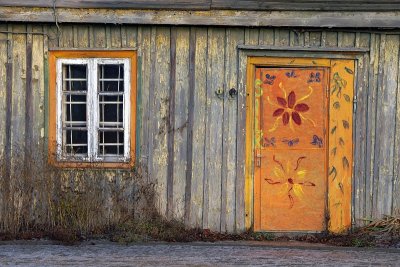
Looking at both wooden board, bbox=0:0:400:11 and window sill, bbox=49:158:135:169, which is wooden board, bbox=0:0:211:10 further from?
window sill, bbox=49:158:135:169

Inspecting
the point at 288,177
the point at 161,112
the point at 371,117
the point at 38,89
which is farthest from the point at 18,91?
the point at 371,117

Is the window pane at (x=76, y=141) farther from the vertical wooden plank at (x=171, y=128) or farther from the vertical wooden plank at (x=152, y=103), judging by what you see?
the vertical wooden plank at (x=171, y=128)

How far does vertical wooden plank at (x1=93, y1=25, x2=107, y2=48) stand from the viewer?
10172 millimetres

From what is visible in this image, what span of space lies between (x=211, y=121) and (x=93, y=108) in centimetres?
156

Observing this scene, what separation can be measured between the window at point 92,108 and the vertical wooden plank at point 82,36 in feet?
0.39

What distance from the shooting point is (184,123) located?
10203 mm

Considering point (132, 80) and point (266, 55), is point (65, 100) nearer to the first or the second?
point (132, 80)

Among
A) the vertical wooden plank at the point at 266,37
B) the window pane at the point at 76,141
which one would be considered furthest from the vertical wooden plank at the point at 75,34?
the vertical wooden plank at the point at 266,37

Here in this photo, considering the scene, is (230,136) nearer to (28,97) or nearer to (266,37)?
(266,37)

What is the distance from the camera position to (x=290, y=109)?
10180 mm

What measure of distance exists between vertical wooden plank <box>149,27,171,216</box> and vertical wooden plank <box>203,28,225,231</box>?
0.55 metres

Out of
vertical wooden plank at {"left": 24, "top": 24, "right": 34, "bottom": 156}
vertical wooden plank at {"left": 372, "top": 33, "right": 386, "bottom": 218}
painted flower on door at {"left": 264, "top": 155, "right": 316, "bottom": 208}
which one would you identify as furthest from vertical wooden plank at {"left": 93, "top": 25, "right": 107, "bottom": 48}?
vertical wooden plank at {"left": 372, "top": 33, "right": 386, "bottom": 218}

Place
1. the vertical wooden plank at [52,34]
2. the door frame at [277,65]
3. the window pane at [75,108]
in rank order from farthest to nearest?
the window pane at [75,108]
the vertical wooden plank at [52,34]
the door frame at [277,65]

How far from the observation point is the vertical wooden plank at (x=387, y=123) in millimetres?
10125
